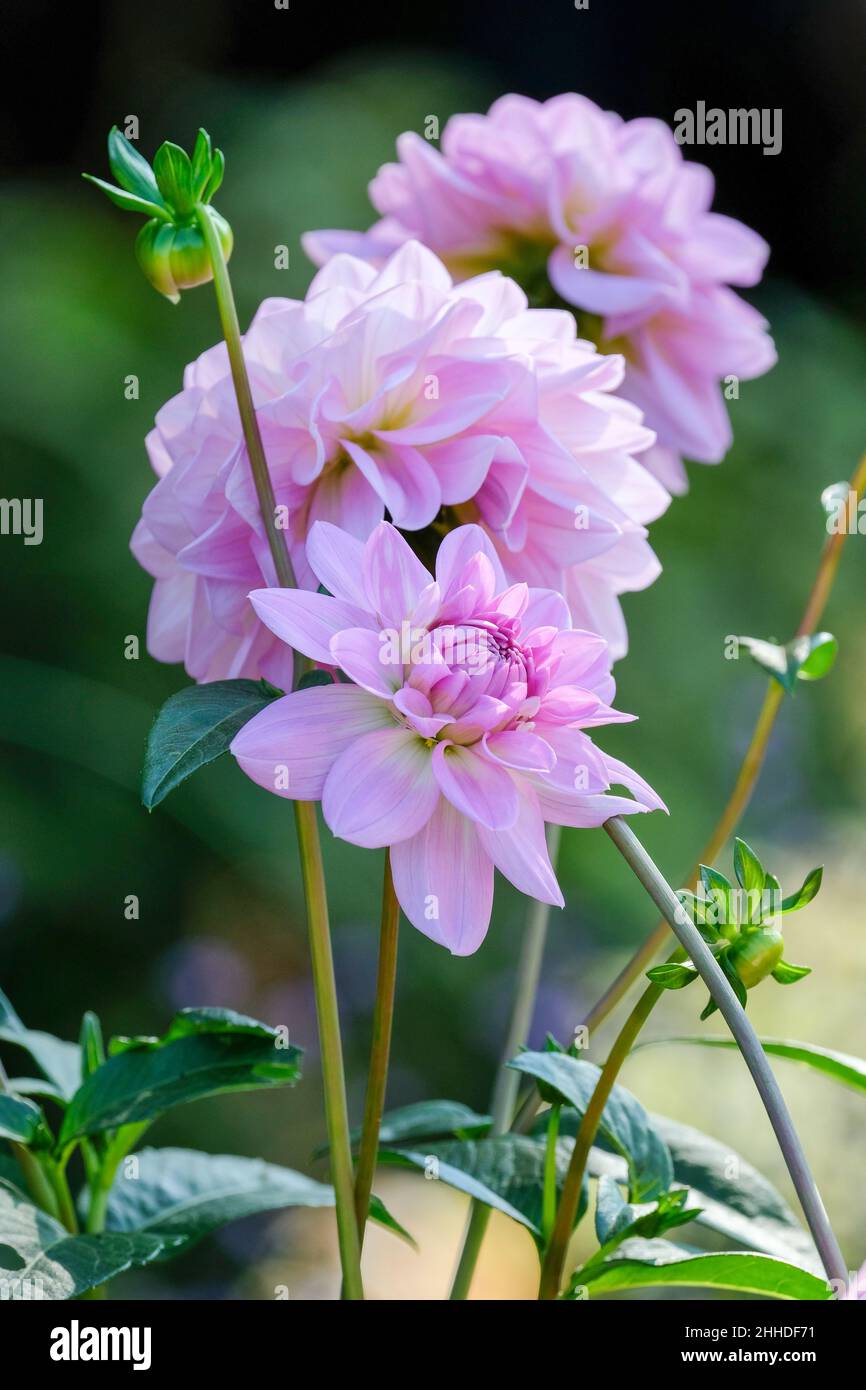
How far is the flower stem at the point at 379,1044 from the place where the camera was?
24 centimetres

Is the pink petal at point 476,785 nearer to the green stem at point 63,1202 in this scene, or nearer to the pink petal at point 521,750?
the pink petal at point 521,750

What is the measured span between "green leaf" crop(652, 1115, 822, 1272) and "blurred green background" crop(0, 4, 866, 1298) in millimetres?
577

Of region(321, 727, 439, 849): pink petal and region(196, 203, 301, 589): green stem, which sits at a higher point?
region(196, 203, 301, 589): green stem

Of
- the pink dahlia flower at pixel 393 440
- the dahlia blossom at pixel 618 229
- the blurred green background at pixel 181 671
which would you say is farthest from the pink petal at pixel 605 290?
the blurred green background at pixel 181 671

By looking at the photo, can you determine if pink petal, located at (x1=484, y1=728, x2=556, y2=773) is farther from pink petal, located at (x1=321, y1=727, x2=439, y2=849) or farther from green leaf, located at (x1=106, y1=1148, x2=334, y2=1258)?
A: green leaf, located at (x1=106, y1=1148, x2=334, y2=1258)

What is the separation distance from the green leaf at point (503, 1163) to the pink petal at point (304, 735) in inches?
3.8

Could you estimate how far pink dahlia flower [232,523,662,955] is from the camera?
225 mm

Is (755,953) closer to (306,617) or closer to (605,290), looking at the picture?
(306,617)

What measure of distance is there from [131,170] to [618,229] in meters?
0.22

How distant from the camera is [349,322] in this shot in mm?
274

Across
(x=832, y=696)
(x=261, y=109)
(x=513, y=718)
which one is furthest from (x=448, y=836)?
(x=261, y=109)

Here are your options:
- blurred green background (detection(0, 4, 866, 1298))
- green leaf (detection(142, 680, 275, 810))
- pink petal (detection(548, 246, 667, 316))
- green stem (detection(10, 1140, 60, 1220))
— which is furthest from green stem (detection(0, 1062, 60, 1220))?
blurred green background (detection(0, 4, 866, 1298))

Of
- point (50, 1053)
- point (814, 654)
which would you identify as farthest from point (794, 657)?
point (50, 1053)

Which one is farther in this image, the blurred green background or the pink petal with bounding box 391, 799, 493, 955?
the blurred green background
